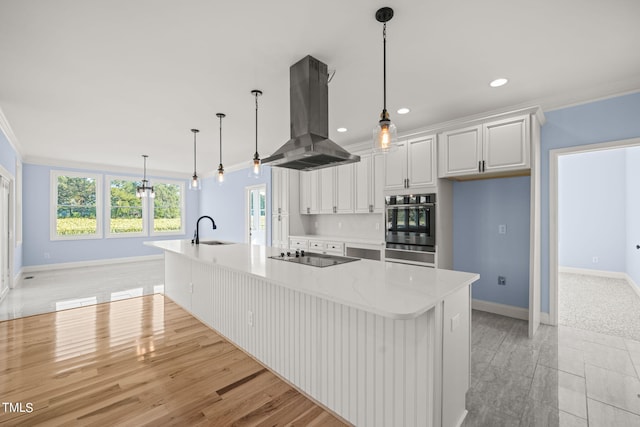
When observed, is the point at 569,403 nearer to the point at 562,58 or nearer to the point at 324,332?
the point at 324,332

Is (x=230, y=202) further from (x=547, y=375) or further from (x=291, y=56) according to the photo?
(x=547, y=375)

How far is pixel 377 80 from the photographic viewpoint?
283 cm

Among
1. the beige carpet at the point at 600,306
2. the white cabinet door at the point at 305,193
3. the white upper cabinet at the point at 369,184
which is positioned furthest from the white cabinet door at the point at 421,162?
the beige carpet at the point at 600,306

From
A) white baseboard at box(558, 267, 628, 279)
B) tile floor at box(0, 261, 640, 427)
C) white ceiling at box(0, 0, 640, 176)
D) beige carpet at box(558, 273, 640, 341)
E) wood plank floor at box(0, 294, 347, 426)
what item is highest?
white ceiling at box(0, 0, 640, 176)

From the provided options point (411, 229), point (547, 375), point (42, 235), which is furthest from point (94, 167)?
point (547, 375)

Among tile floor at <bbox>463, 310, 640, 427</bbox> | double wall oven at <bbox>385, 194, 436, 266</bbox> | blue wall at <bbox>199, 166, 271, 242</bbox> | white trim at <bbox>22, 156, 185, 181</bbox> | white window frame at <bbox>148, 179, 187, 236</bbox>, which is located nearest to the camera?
tile floor at <bbox>463, 310, 640, 427</bbox>

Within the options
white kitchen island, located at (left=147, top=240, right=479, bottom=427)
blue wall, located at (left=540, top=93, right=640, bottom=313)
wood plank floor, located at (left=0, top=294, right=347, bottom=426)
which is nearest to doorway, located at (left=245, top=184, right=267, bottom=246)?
wood plank floor, located at (left=0, top=294, right=347, bottom=426)

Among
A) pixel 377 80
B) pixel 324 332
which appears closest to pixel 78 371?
pixel 324 332

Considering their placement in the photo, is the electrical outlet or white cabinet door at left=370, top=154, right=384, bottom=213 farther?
white cabinet door at left=370, top=154, right=384, bottom=213

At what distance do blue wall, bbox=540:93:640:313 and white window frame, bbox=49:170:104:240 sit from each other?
30.2ft

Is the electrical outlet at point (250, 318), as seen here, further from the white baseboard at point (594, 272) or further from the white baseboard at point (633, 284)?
the white baseboard at point (594, 272)

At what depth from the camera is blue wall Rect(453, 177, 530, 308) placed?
3602mm

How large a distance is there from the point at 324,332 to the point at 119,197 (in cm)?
802

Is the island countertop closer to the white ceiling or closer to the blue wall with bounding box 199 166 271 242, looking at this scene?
the white ceiling
